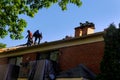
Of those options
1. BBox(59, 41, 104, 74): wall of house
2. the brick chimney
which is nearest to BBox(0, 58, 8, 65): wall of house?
BBox(59, 41, 104, 74): wall of house

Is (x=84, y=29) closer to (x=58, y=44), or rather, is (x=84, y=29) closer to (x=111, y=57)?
(x=58, y=44)

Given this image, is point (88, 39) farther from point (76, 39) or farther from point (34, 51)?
point (34, 51)

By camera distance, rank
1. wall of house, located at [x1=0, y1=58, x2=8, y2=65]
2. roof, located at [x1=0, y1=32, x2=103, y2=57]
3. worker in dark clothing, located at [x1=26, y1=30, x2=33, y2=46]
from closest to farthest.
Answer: roof, located at [x1=0, y1=32, x2=103, y2=57] → worker in dark clothing, located at [x1=26, y1=30, x2=33, y2=46] → wall of house, located at [x1=0, y1=58, x2=8, y2=65]

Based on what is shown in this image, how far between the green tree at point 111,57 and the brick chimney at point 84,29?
19.9 feet

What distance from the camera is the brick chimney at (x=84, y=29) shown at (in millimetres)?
23125

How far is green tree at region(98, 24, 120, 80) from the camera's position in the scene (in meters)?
15.8

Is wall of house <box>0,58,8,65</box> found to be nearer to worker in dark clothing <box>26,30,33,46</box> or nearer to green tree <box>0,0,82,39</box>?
worker in dark clothing <box>26,30,33,46</box>

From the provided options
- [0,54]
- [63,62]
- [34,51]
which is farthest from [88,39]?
[0,54]

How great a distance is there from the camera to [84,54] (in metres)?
20.3

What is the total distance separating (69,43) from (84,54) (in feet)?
5.77

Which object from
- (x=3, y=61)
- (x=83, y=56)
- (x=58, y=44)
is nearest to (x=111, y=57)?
(x=83, y=56)

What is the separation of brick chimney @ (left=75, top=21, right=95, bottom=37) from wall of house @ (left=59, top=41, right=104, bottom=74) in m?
2.24

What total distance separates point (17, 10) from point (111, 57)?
7.57 m

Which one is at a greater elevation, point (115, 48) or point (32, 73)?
point (115, 48)
